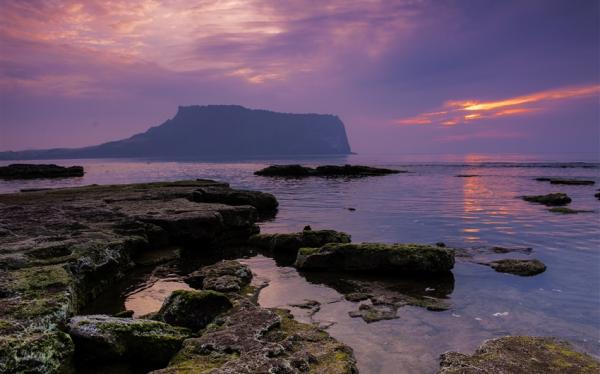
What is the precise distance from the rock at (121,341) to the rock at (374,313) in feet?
16.7

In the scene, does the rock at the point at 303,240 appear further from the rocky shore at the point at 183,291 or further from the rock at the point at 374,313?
the rock at the point at 374,313

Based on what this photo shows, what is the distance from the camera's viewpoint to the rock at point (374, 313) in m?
11.5

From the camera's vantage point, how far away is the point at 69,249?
46.3 ft

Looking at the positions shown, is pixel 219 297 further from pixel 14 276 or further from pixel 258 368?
pixel 14 276

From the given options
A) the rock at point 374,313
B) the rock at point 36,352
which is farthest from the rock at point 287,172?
the rock at point 36,352

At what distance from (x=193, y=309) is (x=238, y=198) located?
26.0 meters

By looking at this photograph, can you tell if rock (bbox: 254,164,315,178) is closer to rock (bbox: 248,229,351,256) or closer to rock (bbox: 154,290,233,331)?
rock (bbox: 248,229,351,256)

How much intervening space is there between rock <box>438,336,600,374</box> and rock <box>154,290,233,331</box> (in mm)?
5672

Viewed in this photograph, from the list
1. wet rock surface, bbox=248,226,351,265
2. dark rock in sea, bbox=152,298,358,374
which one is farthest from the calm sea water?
wet rock surface, bbox=248,226,351,265

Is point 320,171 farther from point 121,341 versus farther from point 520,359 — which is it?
point 121,341

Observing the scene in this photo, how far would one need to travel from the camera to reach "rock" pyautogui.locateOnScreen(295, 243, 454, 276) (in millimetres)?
16031

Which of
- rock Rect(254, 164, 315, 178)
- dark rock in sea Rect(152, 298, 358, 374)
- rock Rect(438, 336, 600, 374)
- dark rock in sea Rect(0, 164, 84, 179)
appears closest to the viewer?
dark rock in sea Rect(152, 298, 358, 374)

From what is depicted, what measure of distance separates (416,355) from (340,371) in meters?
2.59

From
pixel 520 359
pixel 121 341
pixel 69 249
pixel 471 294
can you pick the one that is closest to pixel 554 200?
pixel 471 294
